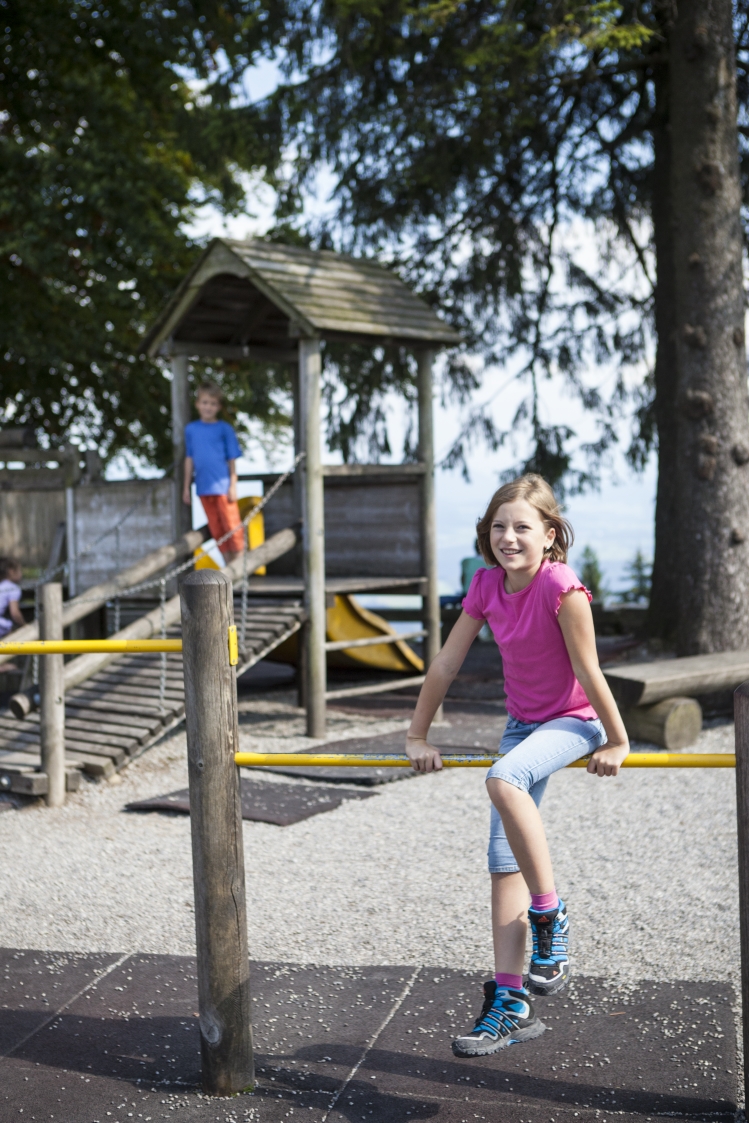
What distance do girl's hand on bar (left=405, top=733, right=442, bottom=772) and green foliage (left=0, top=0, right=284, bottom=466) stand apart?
1139cm

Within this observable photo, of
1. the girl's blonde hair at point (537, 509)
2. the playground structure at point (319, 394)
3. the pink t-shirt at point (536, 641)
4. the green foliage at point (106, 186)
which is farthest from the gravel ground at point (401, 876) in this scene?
the green foliage at point (106, 186)

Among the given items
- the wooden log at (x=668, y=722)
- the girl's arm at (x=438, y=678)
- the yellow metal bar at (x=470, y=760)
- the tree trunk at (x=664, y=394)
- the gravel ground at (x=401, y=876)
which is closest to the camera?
the yellow metal bar at (x=470, y=760)

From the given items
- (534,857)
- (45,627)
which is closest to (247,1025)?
(534,857)

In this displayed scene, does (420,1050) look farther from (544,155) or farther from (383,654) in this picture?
(544,155)

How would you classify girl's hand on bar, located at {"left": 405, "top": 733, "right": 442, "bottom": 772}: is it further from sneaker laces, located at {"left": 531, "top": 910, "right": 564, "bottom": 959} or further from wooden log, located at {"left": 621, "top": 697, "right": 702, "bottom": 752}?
wooden log, located at {"left": 621, "top": 697, "right": 702, "bottom": 752}

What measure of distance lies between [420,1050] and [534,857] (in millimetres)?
825

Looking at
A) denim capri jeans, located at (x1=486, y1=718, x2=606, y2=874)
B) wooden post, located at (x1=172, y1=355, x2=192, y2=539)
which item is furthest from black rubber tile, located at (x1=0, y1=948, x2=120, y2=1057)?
wooden post, located at (x1=172, y1=355, x2=192, y2=539)

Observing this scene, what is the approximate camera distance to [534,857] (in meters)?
2.98

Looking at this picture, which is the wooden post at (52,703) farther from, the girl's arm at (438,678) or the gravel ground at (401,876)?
the girl's arm at (438,678)

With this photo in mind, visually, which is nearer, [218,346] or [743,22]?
[218,346]

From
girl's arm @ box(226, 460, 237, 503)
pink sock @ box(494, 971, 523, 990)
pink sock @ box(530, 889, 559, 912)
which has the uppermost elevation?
girl's arm @ box(226, 460, 237, 503)

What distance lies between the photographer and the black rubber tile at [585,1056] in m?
3.05

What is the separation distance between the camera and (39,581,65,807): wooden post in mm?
6914

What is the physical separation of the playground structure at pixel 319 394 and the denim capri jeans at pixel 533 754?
18.8ft
